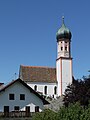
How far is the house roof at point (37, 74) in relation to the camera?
9744 centimetres

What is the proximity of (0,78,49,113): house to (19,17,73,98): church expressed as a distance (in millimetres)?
38261

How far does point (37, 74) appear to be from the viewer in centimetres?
9862

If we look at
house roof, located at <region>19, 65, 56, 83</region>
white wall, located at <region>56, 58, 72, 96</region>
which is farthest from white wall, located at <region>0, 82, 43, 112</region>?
white wall, located at <region>56, 58, 72, 96</region>

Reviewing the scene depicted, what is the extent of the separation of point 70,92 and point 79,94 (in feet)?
10.6

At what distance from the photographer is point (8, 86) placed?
5712cm

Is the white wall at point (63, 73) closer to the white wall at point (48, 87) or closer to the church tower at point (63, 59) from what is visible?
the church tower at point (63, 59)

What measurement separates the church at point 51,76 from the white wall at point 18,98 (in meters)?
38.3

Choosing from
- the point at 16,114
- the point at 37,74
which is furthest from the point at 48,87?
the point at 16,114

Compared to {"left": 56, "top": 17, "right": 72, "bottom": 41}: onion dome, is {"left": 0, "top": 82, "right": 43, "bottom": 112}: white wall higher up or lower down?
lower down

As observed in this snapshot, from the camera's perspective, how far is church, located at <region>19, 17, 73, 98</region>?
320 ft

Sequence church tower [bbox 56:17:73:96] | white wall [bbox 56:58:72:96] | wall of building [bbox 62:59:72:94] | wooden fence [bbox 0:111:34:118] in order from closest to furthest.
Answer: wooden fence [bbox 0:111:34:118] → white wall [bbox 56:58:72:96] → church tower [bbox 56:17:73:96] → wall of building [bbox 62:59:72:94]

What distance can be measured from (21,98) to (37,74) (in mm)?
40585

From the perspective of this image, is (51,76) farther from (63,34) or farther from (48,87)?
(63,34)

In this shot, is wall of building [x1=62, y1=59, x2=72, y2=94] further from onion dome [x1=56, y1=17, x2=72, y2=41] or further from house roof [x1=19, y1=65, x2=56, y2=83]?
onion dome [x1=56, y1=17, x2=72, y2=41]
